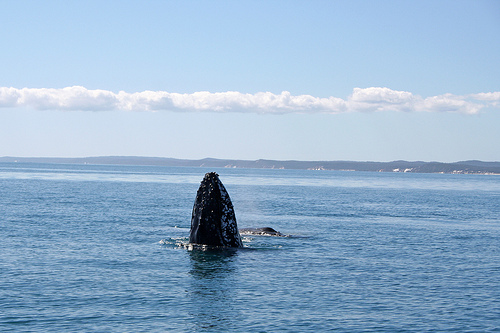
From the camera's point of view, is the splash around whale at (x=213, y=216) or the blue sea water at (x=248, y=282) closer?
the blue sea water at (x=248, y=282)

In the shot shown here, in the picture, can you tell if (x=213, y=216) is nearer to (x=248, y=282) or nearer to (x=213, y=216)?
(x=213, y=216)

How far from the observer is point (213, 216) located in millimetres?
23906

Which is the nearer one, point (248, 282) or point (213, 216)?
point (248, 282)

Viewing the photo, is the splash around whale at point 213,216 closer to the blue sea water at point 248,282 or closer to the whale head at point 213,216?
the whale head at point 213,216

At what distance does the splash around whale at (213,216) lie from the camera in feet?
77.9

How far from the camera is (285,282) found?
744 inches

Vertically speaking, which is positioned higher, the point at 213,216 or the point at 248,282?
the point at 213,216

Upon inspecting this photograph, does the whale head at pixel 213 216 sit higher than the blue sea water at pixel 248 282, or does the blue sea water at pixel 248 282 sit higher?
the whale head at pixel 213 216

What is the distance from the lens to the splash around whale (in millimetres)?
23734

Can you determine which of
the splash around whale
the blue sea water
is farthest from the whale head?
the blue sea water

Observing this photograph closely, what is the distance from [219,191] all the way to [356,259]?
6453mm

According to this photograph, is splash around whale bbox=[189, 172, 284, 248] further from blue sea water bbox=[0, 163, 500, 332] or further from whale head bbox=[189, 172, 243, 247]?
blue sea water bbox=[0, 163, 500, 332]

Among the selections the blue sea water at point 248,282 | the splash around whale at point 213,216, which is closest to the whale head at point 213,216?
the splash around whale at point 213,216

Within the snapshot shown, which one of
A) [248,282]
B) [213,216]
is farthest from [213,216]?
[248,282]
